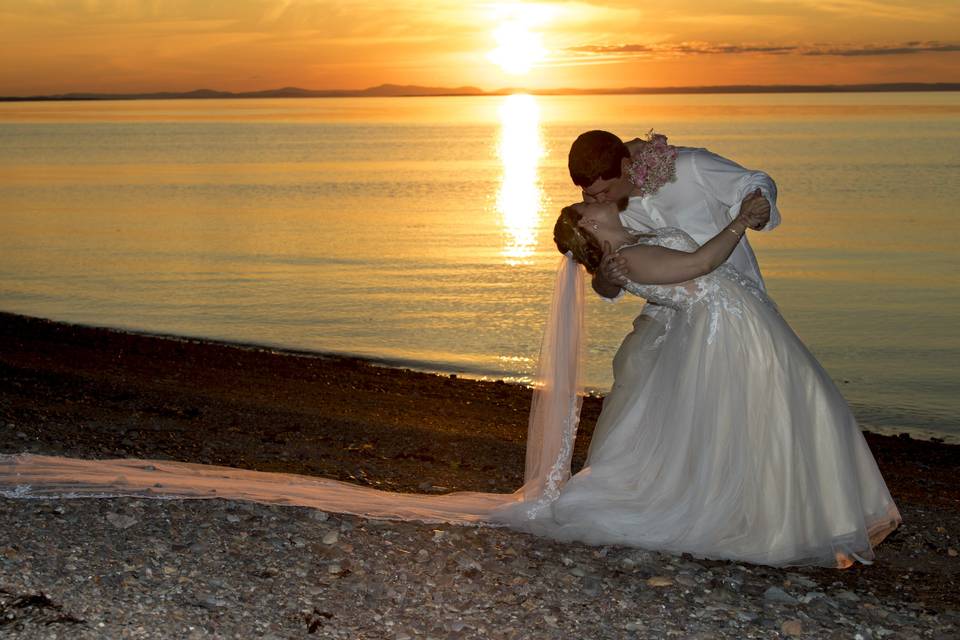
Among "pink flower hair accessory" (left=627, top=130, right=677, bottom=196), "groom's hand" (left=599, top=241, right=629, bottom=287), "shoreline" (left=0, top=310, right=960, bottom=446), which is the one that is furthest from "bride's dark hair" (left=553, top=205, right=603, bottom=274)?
"shoreline" (left=0, top=310, right=960, bottom=446)

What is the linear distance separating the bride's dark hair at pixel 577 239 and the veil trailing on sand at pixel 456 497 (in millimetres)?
572

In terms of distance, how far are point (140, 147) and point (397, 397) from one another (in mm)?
89134

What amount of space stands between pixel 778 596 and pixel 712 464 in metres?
0.96

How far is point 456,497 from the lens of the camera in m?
8.12

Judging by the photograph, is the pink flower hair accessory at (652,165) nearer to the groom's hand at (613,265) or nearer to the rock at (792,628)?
the groom's hand at (613,265)

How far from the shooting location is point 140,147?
98.9 metres

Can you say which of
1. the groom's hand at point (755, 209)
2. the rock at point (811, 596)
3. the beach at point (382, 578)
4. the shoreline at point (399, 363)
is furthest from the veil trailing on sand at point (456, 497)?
the shoreline at point (399, 363)

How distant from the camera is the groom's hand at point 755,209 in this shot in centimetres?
655

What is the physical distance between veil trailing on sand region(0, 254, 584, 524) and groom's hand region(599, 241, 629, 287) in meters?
Answer: 0.64

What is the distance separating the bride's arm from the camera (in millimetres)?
6676

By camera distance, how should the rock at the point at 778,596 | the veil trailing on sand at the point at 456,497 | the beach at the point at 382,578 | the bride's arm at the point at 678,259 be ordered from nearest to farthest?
the beach at the point at 382,578 → the rock at the point at 778,596 → the bride's arm at the point at 678,259 → the veil trailing on sand at the point at 456,497

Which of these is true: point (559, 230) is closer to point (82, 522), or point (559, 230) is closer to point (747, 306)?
point (747, 306)

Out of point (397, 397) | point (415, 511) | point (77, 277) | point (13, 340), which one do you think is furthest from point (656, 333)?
point (77, 277)

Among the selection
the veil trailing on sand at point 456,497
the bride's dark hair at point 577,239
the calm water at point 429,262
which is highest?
the bride's dark hair at point 577,239
